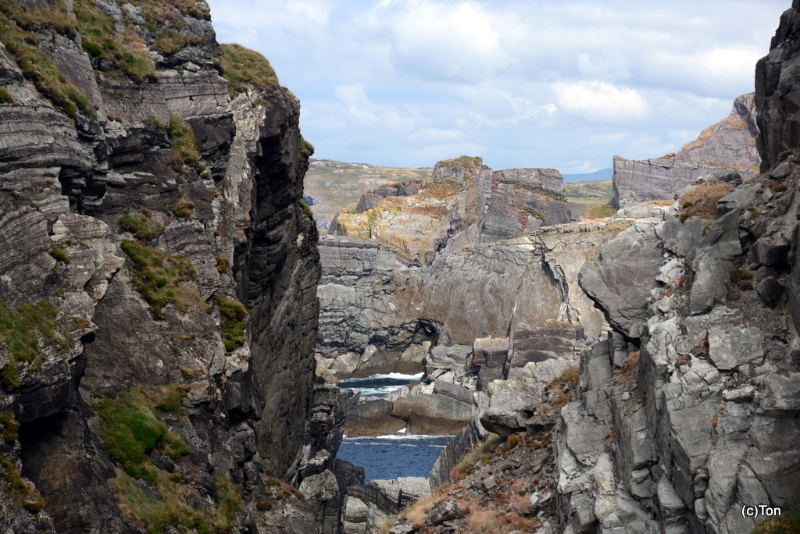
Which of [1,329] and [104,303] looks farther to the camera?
[104,303]

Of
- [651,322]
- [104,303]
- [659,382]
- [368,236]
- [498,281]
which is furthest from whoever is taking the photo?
[368,236]

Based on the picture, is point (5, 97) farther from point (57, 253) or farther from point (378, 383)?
point (378, 383)

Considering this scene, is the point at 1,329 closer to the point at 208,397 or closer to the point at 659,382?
the point at 208,397

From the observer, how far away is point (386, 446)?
90.2 metres

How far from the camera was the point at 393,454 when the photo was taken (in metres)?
86.8

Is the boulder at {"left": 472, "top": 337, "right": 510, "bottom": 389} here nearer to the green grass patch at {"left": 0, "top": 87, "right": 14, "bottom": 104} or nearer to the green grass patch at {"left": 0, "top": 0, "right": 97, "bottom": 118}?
the green grass patch at {"left": 0, "top": 0, "right": 97, "bottom": 118}

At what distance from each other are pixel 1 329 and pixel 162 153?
15701mm

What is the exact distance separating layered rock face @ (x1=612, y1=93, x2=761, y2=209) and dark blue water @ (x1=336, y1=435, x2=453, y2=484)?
8824cm

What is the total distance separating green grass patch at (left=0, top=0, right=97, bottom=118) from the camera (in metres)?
25.5

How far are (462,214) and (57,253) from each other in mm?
150040

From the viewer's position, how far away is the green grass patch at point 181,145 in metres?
34.0

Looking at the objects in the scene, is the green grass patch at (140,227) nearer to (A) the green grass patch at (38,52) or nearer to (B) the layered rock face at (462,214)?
(A) the green grass patch at (38,52)

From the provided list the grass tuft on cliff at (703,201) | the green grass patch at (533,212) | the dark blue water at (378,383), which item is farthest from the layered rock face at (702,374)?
the green grass patch at (533,212)

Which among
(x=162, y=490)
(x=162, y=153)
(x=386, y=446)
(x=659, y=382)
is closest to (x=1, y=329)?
(x=162, y=490)
